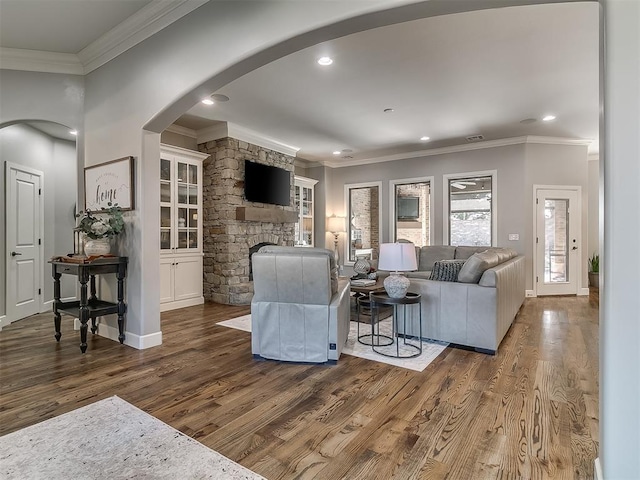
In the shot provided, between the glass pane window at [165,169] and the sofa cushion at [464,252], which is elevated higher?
the glass pane window at [165,169]

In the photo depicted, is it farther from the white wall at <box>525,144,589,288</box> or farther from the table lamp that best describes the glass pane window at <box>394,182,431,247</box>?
the table lamp

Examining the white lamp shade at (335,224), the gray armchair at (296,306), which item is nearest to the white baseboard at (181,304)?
the gray armchair at (296,306)

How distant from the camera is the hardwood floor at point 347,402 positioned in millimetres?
1744

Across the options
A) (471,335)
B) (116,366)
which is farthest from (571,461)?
(116,366)

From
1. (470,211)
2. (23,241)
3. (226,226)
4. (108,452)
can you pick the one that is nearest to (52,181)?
(23,241)

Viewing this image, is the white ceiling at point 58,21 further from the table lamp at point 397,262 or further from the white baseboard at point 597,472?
the white baseboard at point 597,472

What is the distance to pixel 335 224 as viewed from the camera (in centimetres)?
844

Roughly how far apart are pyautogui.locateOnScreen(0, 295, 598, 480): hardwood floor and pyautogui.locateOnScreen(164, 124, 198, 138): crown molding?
3453mm

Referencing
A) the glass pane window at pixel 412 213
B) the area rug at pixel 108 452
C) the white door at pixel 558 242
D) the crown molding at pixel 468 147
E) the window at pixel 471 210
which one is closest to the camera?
the area rug at pixel 108 452

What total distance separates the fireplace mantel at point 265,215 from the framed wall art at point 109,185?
2238mm

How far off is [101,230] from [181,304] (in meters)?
2.19

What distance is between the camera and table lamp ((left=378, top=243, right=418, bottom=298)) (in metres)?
3.12

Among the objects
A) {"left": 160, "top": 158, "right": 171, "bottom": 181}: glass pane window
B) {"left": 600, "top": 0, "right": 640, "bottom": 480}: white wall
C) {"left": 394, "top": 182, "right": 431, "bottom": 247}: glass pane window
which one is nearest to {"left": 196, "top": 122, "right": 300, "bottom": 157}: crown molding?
{"left": 160, "top": 158, "right": 171, "bottom": 181}: glass pane window

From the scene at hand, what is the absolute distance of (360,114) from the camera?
16.8 feet
